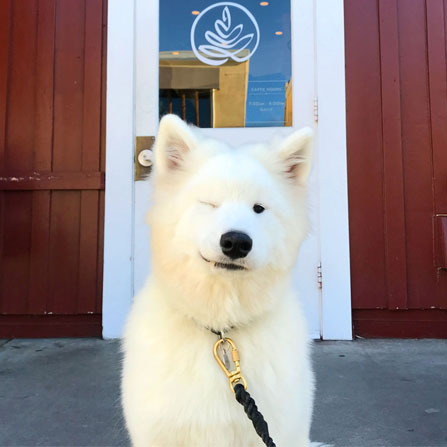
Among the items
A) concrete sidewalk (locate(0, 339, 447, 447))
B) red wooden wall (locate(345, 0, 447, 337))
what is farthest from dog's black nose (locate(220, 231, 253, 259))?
red wooden wall (locate(345, 0, 447, 337))

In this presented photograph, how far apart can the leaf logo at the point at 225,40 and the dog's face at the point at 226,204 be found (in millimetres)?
2261

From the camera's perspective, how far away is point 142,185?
3.53 metres

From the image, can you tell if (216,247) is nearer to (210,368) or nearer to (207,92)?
(210,368)

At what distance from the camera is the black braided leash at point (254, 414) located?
3.98ft

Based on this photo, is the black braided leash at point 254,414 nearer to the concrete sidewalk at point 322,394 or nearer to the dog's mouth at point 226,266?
the dog's mouth at point 226,266

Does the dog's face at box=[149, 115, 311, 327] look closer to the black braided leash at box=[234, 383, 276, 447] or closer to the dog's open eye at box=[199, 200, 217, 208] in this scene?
the dog's open eye at box=[199, 200, 217, 208]

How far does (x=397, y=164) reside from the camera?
359cm

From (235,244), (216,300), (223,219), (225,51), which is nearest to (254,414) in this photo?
(216,300)

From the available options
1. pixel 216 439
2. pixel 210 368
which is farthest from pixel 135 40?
pixel 216 439

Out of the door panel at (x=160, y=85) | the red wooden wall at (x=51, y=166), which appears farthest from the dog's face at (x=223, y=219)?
the red wooden wall at (x=51, y=166)

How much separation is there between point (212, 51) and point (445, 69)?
2251 millimetres

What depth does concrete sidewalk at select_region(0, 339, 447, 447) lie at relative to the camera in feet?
6.70

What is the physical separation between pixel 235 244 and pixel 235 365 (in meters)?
0.48

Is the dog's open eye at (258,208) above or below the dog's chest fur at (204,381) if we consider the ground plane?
above
